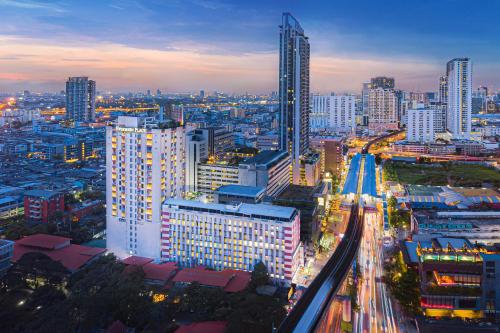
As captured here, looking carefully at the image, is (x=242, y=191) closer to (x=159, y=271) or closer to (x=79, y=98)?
(x=159, y=271)

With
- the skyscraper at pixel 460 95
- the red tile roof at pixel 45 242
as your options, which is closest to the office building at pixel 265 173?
the red tile roof at pixel 45 242

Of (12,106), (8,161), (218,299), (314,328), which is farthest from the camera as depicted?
(12,106)

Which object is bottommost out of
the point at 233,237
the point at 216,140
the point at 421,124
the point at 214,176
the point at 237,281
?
the point at 237,281

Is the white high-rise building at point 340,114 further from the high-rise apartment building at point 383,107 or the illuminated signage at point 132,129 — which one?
the illuminated signage at point 132,129

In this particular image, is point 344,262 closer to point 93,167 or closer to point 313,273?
point 313,273

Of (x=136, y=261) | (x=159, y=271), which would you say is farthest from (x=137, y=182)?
(x=159, y=271)

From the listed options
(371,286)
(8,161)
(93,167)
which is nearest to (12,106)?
(8,161)

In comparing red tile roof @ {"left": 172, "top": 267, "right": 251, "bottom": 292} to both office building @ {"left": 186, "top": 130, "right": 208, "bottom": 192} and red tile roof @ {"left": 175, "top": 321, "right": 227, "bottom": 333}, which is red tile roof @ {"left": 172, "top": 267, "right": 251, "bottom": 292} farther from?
office building @ {"left": 186, "top": 130, "right": 208, "bottom": 192}

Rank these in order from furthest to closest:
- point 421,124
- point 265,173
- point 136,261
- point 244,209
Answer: point 421,124, point 265,173, point 244,209, point 136,261
